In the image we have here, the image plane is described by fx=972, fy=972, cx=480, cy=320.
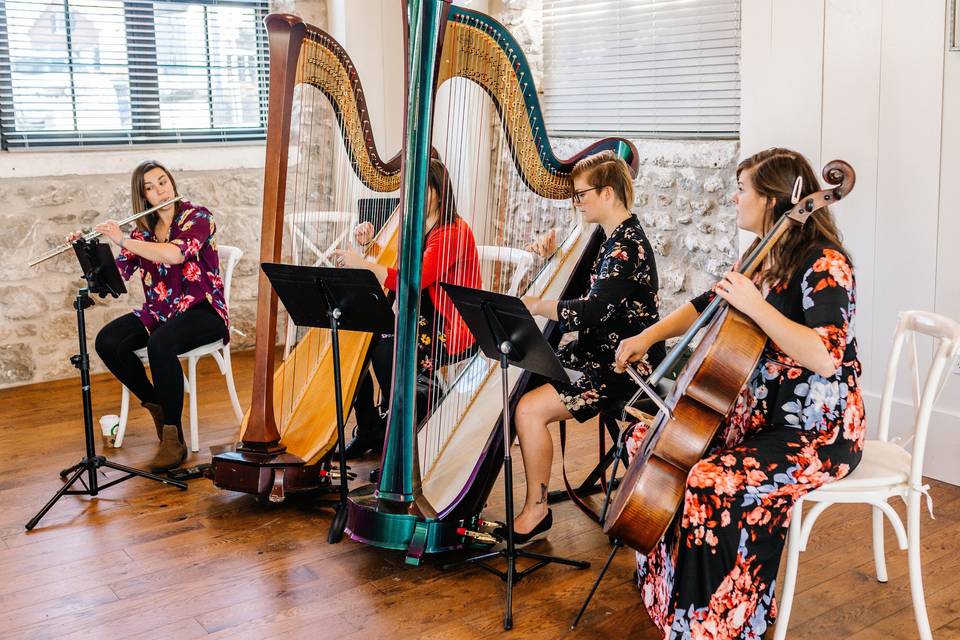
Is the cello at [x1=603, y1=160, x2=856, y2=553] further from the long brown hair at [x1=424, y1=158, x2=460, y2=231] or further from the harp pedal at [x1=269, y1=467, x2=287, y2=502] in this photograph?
the harp pedal at [x1=269, y1=467, x2=287, y2=502]

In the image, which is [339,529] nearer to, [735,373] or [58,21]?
[735,373]

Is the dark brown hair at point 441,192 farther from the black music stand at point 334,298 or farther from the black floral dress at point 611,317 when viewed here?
the black floral dress at point 611,317

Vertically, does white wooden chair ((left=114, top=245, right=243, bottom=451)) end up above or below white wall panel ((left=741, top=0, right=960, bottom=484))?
below

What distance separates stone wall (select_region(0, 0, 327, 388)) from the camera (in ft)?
16.2

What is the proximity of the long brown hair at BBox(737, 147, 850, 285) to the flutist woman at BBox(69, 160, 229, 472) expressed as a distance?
227cm

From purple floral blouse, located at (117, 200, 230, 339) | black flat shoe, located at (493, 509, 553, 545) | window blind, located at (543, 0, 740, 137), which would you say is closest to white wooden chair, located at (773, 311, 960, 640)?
A: black flat shoe, located at (493, 509, 553, 545)

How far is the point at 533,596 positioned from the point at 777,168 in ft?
4.24

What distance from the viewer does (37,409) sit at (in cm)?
460

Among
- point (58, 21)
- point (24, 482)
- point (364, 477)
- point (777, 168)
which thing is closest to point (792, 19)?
point (777, 168)

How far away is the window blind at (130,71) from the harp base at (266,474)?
2738 millimetres

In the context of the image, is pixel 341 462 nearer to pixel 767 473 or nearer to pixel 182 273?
pixel 182 273

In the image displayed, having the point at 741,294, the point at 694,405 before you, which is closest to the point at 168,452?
the point at 694,405

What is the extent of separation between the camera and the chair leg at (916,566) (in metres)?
2.27

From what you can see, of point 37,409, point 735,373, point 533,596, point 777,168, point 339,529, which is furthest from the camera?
point 37,409
